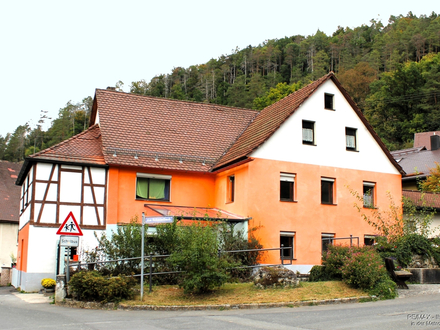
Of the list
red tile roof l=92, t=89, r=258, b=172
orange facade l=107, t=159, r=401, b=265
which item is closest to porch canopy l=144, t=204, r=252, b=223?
orange facade l=107, t=159, r=401, b=265

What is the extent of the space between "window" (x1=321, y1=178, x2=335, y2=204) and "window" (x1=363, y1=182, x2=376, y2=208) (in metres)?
1.90

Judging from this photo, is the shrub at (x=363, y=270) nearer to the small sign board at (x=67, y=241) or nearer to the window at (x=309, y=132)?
the small sign board at (x=67, y=241)

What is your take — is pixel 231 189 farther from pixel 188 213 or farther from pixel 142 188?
pixel 142 188

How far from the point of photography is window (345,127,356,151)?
25.8 m

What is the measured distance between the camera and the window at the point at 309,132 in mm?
24812

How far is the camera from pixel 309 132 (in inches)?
983

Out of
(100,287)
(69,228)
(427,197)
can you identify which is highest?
(427,197)

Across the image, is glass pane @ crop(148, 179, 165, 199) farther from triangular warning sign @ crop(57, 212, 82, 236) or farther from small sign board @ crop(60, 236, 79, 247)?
triangular warning sign @ crop(57, 212, 82, 236)

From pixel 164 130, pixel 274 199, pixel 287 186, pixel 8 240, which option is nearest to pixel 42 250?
pixel 164 130

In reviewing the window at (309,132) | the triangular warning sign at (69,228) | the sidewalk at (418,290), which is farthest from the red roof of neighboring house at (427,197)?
the triangular warning sign at (69,228)

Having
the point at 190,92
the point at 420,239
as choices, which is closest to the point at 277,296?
the point at 420,239

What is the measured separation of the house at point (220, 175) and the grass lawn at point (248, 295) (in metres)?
5.10

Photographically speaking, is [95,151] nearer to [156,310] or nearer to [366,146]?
[156,310]

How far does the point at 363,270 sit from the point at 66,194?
12.8 meters
